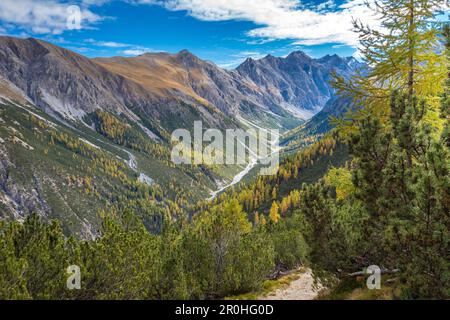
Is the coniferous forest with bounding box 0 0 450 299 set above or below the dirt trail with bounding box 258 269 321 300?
above

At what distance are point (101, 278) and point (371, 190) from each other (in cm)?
1303

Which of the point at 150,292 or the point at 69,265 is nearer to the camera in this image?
the point at 69,265

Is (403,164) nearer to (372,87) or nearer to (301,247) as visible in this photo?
(372,87)

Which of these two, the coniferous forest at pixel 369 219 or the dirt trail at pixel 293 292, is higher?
the coniferous forest at pixel 369 219

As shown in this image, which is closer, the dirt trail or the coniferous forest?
the coniferous forest

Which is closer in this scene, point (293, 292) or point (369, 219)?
point (369, 219)

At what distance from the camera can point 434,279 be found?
9.55 metres

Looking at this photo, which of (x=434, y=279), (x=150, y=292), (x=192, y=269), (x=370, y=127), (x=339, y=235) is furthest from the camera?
(x=192, y=269)

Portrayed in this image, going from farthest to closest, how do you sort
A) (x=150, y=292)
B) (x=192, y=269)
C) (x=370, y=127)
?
(x=192, y=269), (x=150, y=292), (x=370, y=127)

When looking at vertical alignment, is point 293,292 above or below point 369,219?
below

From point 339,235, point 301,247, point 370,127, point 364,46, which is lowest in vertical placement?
point 301,247

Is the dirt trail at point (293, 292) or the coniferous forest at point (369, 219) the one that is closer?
the coniferous forest at point (369, 219)

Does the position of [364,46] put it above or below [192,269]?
above
